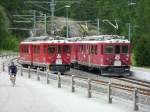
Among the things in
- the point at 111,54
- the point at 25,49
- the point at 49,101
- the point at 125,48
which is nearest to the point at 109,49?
the point at 111,54

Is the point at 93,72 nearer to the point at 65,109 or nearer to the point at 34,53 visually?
the point at 34,53

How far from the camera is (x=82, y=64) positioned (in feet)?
180

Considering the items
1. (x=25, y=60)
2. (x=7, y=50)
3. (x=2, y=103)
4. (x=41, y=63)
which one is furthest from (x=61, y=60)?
(x=7, y=50)

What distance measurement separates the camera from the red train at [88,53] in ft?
158

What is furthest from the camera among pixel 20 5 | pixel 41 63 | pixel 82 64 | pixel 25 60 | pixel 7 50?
pixel 20 5

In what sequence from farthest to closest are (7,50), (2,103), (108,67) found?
(7,50) < (108,67) < (2,103)

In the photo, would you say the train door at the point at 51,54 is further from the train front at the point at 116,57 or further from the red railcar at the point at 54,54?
the train front at the point at 116,57

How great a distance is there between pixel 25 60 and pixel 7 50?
76.6 metres

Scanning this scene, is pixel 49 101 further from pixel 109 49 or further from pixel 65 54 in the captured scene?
pixel 65 54

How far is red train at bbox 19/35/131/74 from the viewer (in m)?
48.0

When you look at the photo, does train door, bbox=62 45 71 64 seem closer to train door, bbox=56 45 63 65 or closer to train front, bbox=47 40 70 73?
train front, bbox=47 40 70 73

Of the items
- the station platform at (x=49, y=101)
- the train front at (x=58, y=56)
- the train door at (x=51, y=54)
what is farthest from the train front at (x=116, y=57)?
the station platform at (x=49, y=101)

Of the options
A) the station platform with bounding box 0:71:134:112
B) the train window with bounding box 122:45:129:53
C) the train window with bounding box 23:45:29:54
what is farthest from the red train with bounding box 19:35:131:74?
the station platform with bounding box 0:71:134:112

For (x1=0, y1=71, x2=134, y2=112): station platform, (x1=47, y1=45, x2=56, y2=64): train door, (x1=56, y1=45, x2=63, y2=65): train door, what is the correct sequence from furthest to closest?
(x1=56, y1=45, x2=63, y2=65): train door → (x1=47, y1=45, x2=56, y2=64): train door → (x1=0, y1=71, x2=134, y2=112): station platform
